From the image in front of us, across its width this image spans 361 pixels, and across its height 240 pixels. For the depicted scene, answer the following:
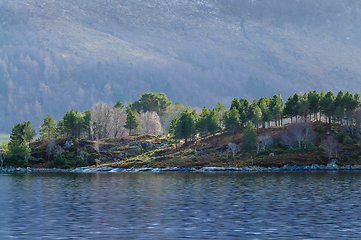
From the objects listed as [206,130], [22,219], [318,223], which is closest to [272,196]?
[318,223]

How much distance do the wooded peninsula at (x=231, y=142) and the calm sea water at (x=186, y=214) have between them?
53794mm

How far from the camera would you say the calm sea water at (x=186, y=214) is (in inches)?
1111

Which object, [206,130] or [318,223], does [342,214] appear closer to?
[318,223]

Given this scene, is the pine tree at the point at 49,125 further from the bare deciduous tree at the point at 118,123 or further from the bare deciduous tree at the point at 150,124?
the bare deciduous tree at the point at 150,124

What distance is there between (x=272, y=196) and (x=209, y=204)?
952 centimetres

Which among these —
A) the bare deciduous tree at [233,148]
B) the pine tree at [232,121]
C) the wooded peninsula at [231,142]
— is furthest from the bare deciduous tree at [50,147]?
the pine tree at [232,121]

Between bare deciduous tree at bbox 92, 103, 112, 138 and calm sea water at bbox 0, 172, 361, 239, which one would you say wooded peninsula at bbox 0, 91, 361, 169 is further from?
calm sea water at bbox 0, 172, 361, 239

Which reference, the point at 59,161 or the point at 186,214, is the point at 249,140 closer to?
the point at 59,161

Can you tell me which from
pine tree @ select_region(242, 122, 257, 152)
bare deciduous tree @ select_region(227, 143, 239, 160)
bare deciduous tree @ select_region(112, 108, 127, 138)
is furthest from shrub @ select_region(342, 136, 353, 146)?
bare deciduous tree @ select_region(112, 108, 127, 138)

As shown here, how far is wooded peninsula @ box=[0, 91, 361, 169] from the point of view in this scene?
10850 cm

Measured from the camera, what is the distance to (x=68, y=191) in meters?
57.1

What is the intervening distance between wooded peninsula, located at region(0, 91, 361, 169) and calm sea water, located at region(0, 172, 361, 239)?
5379 centimetres

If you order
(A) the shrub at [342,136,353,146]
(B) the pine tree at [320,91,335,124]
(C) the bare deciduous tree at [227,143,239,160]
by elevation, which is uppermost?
(B) the pine tree at [320,91,335,124]

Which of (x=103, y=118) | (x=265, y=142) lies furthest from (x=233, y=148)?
(x=103, y=118)
